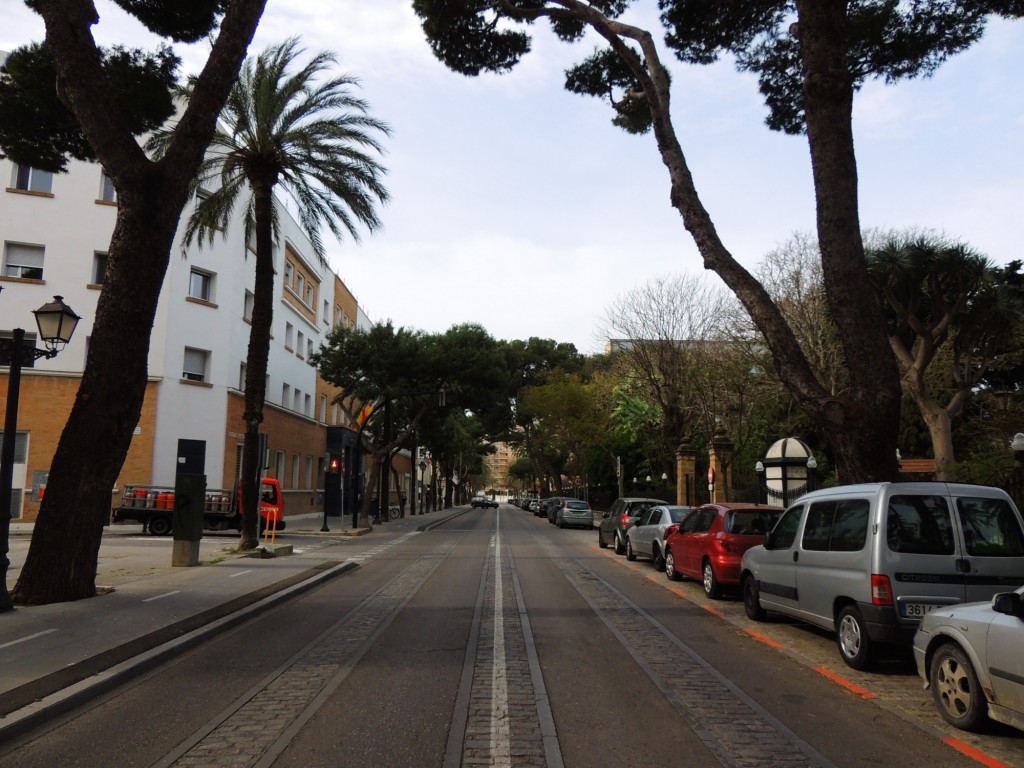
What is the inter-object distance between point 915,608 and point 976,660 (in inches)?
71.8

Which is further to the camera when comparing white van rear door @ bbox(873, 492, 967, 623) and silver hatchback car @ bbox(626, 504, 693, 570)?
silver hatchback car @ bbox(626, 504, 693, 570)

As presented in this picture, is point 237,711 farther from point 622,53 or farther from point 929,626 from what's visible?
point 622,53

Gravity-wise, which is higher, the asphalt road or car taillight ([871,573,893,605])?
car taillight ([871,573,893,605])

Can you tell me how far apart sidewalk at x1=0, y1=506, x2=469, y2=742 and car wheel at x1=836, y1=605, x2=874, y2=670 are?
6.66 meters

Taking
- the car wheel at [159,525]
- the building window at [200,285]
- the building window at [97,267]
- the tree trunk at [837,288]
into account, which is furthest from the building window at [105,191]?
the tree trunk at [837,288]

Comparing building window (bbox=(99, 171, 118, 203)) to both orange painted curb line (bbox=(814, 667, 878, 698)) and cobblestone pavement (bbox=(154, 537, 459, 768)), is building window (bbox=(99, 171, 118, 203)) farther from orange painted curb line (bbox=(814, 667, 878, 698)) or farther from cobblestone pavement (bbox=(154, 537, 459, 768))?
orange painted curb line (bbox=(814, 667, 878, 698))

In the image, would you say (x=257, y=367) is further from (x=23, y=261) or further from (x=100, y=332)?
(x=23, y=261)

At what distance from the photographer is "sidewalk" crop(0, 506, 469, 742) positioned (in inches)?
237

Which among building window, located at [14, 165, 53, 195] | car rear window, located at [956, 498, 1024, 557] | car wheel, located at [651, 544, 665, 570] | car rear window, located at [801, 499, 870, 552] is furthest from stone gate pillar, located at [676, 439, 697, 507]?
building window, located at [14, 165, 53, 195]

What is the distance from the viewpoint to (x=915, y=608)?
710 centimetres

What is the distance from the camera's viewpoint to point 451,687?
21.4ft

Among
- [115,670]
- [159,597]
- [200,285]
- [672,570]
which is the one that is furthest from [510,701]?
[200,285]

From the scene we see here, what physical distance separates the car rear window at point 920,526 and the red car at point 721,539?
478 centimetres

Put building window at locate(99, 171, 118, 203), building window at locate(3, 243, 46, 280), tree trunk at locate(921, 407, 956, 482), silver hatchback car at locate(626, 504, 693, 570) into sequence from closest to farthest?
silver hatchback car at locate(626, 504, 693, 570) → tree trunk at locate(921, 407, 956, 482) → building window at locate(3, 243, 46, 280) → building window at locate(99, 171, 118, 203)
